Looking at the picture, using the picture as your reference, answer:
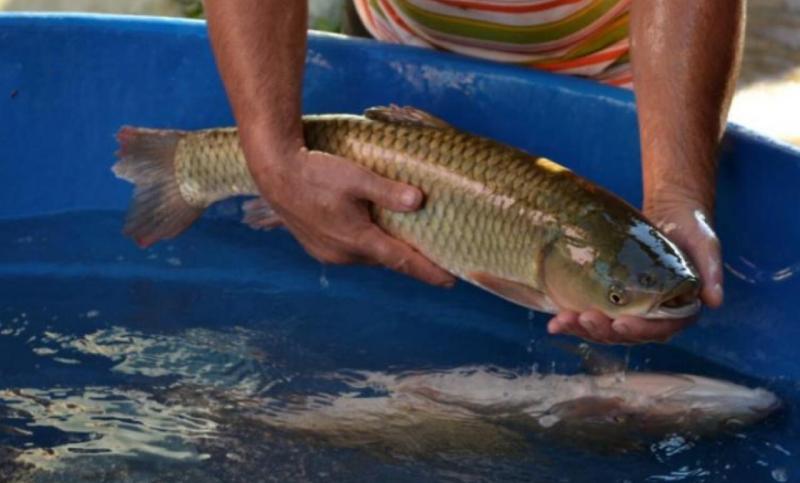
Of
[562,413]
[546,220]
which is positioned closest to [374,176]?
[546,220]

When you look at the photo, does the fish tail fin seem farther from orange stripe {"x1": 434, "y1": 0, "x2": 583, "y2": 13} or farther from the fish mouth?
the fish mouth

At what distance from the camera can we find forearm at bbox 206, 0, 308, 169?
203cm

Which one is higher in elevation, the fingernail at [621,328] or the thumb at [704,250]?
the thumb at [704,250]

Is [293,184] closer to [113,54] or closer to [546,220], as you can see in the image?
[546,220]

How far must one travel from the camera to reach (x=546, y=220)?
1.90 m

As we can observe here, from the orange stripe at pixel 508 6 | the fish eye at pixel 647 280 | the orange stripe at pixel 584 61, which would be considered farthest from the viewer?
the orange stripe at pixel 584 61

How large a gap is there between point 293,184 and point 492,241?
0.26 metres

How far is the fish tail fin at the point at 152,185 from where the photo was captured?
2252mm

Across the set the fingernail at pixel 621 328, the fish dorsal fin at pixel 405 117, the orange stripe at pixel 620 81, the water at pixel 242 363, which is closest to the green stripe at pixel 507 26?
the orange stripe at pixel 620 81

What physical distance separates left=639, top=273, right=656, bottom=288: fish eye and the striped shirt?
23.3 inches

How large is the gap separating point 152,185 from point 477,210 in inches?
20.6

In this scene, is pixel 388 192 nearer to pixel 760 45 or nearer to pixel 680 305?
pixel 680 305

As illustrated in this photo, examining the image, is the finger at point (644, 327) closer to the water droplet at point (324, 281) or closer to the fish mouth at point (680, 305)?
the fish mouth at point (680, 305)

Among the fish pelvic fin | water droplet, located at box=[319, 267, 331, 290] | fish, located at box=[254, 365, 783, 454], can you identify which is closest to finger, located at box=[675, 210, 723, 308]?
fish, located at box=[254, 365, 783, 454]
